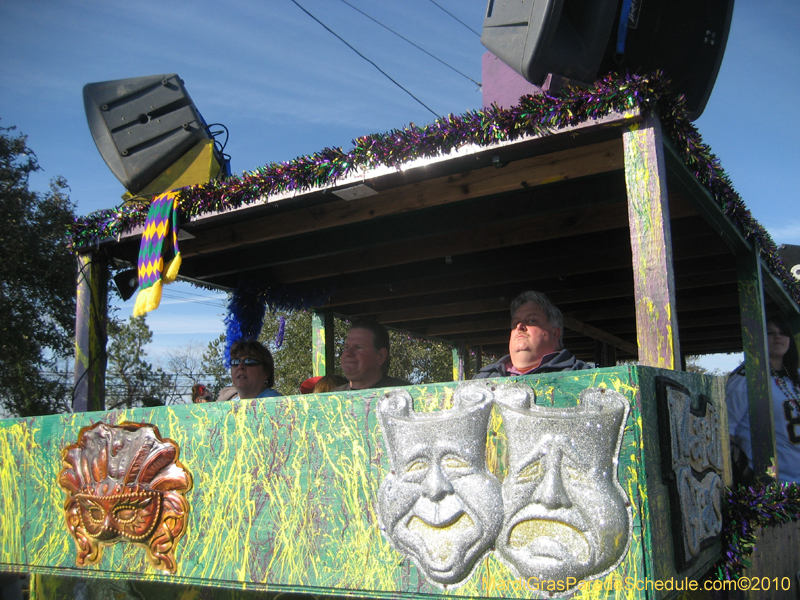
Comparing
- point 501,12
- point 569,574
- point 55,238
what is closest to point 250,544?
point 569,574

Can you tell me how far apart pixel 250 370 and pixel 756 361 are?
307cm

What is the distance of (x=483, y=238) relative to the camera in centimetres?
399

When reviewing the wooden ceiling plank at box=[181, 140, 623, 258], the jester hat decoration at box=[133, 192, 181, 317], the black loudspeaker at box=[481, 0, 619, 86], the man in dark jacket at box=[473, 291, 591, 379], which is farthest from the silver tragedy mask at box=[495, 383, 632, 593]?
the jester hat decoration at box=[133, 192, 181, 317]

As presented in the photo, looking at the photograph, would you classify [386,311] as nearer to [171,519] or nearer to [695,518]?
[171,519]

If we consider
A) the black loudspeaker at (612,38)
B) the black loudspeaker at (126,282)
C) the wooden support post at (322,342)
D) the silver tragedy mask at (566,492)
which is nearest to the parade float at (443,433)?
the silver tragedy mask at (566,492)

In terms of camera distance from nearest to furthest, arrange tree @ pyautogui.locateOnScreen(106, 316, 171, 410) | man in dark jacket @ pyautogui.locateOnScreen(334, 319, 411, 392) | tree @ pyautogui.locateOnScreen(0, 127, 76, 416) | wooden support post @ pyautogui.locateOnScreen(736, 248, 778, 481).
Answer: wooden support post @ pyautogui.locateOnScreen(736, 248, 778, 481)
man in dark jacket @ pyautogui.locateOnScreen(334, 319, 411, 392)
tree @ pyautogui.locateOnScreen(0, 127, 76, 416)
tree @ pyautogui.locateOnScreen(106, 316, 171, 410)

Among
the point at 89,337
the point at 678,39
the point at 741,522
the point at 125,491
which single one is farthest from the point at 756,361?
the point at 89,337

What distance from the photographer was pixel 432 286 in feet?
16.4

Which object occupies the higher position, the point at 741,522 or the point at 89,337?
the point at 89,337

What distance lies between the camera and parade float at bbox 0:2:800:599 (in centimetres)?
180

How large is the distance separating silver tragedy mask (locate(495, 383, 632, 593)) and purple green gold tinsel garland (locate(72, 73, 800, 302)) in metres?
1.16

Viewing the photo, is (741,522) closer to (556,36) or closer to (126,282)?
(556,36)

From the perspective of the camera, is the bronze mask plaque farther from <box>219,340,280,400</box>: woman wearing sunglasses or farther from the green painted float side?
A: <box>219,340,280,400</box>: woman wearing sunglasses

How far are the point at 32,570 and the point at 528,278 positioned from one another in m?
3.63
